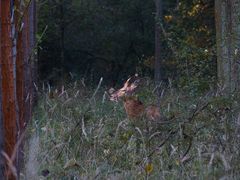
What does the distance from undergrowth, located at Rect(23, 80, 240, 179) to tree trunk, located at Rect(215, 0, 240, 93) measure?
613 cm

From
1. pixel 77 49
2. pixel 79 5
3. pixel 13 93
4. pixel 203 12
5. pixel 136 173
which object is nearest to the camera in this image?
pixel 13 93

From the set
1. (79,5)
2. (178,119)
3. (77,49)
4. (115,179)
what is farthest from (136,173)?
(77,49)

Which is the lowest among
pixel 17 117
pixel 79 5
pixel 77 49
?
pixel 77 49

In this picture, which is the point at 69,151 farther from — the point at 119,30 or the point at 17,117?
the point at 119,30

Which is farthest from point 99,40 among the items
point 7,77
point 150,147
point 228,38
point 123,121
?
point 7,77

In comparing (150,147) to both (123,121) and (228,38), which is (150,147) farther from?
(228,38)

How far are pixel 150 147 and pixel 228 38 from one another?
9.23 metres

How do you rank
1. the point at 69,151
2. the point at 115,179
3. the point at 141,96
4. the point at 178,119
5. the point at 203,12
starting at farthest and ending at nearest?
the point at 203,12, the point at 141,96, the point at 178,119, the point at 69,151, the point at 115,179

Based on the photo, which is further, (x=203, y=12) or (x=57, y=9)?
(x=57, y=9)

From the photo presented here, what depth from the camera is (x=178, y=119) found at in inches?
364

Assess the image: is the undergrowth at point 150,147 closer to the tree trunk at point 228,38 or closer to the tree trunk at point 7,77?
the tree trunk at point 7,77

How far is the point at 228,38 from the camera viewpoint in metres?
17.1

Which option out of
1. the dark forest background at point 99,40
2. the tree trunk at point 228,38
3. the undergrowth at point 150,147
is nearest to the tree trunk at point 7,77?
the undergrowth at point 150,147

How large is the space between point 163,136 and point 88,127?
137 centimetres
